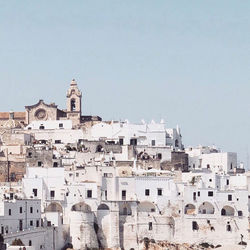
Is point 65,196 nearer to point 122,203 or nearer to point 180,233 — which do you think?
point 122,203

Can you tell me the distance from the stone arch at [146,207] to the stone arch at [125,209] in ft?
2.95

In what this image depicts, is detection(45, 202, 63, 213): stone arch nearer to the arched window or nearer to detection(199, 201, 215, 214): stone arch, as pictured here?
detection(199, 201, 215, 214): stone arch

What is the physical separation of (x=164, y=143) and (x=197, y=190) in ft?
48.6

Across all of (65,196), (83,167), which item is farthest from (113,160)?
(65,196)

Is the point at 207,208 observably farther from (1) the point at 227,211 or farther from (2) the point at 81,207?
(2) the point at 81,207

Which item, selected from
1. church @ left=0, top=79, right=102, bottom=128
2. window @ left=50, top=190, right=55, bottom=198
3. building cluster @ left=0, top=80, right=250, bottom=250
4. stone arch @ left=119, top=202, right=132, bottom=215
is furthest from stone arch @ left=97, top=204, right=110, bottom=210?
church @ left=0, top=79, right=102, bottom=128

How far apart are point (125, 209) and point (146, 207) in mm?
1777

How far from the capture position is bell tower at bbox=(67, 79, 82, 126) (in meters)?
94.3

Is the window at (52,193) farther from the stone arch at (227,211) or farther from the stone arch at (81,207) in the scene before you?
the stone arch at (227,211)

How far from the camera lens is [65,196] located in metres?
72.2

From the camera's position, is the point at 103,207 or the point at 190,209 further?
the point at 190,209

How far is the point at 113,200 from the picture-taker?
7262 cm

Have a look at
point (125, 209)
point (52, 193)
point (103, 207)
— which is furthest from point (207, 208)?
point (52, 193)

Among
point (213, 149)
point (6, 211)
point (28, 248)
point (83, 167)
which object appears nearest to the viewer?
point (28, 248)
